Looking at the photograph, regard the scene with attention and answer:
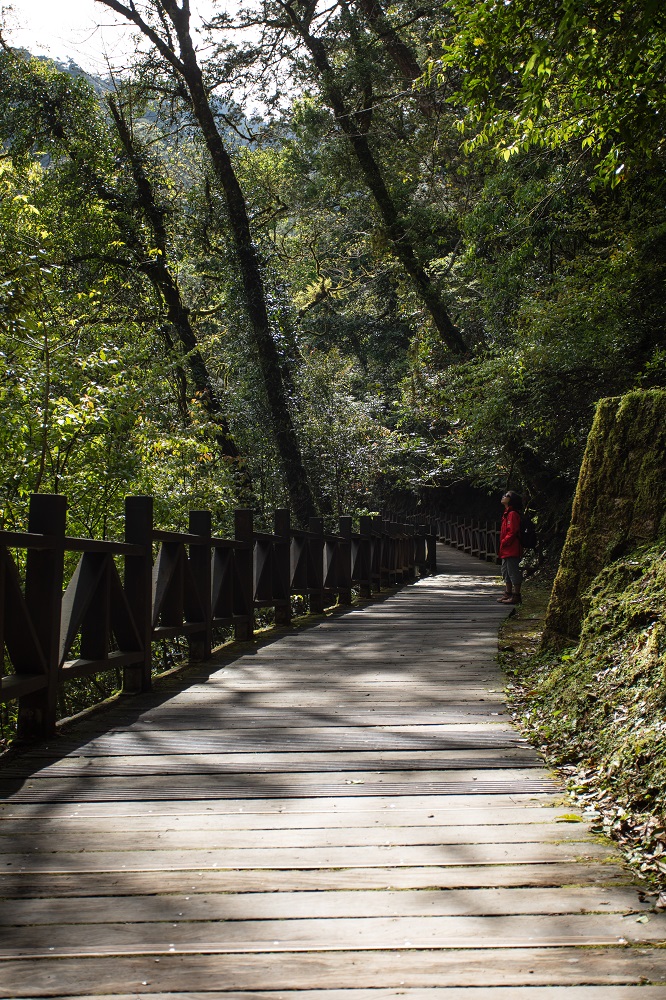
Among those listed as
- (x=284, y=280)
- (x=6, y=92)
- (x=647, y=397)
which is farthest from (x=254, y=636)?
(x=6, y=92)

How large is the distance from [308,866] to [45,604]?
225 centimetres

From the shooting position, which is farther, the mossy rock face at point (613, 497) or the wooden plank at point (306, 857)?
the mossy rock face at point (613, 497)

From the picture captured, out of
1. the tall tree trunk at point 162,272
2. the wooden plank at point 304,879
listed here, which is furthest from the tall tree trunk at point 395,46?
the wooden plank at point 304,879

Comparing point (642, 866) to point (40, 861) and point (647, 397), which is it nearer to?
point (40, 861)

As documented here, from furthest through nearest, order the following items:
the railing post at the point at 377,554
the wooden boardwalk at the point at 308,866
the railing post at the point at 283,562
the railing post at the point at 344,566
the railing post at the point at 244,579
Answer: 1. the railing post at the point at 377,554
2. the railing post at the point at 344,566
3. the railing post at the point at 283,562
4. the railing post at the point at 244,579
5. the wooden boardwalk at the point at 308,866

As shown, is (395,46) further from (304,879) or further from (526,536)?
(304,879)

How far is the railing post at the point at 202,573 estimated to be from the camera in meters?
7.43

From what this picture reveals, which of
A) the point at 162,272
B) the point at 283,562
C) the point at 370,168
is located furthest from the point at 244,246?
the point at 283,562

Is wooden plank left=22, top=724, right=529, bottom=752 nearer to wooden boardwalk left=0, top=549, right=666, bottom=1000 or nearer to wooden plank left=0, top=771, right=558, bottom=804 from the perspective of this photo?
wooden boardwalk left=0, top=549, right=666, bottom=1000

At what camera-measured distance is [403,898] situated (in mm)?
2807

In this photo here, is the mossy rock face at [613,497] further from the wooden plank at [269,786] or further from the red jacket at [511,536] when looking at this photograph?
the red jacket at [511,536]

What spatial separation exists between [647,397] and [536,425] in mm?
9492

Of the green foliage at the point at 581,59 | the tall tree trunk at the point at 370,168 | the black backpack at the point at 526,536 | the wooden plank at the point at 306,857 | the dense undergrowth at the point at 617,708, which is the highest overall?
the tall tree trunk at the point at 370,168

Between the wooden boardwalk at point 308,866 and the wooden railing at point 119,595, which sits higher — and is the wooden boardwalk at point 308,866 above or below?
below
